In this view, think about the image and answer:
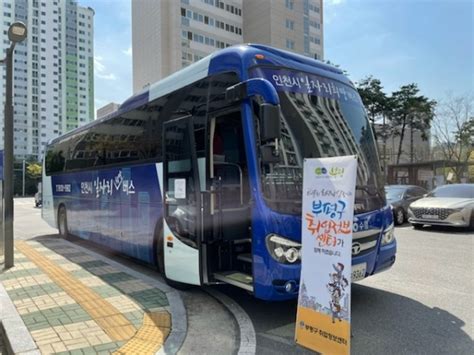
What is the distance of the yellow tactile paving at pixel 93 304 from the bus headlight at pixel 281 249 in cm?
181

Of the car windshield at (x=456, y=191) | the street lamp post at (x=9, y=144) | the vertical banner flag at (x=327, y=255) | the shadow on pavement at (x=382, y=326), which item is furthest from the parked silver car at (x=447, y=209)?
the street lamp post at (x=9, y=144)

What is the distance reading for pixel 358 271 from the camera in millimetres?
4824

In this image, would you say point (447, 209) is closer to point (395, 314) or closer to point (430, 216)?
point (430, 216)

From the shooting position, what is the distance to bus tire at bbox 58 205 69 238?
12138 millimetres

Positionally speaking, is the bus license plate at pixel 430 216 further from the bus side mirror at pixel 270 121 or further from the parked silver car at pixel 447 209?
the bus side mirror at pixel 270 121

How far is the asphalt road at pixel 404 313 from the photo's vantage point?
419cm

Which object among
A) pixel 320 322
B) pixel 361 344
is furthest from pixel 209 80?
pixel 361 344

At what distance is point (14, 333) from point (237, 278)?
2.60 meters

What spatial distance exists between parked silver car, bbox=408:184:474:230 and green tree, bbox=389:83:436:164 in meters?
29.8

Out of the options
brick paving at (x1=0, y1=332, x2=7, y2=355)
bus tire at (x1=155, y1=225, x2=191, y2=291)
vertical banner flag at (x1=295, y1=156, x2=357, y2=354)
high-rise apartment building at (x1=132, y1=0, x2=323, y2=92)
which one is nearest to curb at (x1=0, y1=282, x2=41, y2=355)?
brick paving at (x1=0, y1=332, x2=7, y2=355)

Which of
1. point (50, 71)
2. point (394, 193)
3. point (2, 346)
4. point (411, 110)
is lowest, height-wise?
point (2, 346)

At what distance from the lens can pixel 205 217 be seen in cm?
529

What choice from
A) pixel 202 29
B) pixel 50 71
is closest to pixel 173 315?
pixel 202 29

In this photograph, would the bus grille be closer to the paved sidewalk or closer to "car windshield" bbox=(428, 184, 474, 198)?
the paved sidewalk
